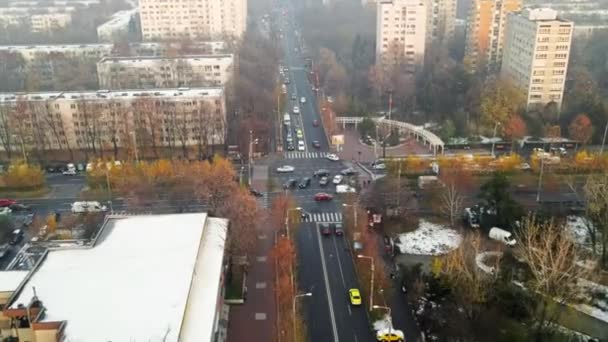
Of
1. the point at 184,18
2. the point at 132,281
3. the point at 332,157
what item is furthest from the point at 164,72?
the point at 132,281

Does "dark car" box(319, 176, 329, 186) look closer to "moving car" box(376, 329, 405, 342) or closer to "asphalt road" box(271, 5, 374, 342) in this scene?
"asphalt road" box(271, 5, 374, 342)

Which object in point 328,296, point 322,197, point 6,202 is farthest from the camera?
point 322,197

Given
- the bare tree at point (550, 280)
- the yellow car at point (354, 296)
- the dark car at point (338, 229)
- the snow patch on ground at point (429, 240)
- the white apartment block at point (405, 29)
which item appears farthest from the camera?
the white apartment block at point (405, 29)

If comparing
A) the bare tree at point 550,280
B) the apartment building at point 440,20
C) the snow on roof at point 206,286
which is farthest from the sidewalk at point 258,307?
the apartment building at point 440,20

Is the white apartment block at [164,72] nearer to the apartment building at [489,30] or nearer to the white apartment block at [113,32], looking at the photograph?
the white apartment block at [113,32]

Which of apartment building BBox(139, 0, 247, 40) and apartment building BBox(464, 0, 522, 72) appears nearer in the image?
apartment building BBox(464, 0, 522, 72)

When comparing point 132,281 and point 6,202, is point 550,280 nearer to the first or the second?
point 132,281

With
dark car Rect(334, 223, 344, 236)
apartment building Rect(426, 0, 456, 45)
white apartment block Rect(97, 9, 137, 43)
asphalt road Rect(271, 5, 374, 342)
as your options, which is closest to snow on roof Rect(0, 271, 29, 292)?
asphalt road Rect(271, 5, 374, 342)
